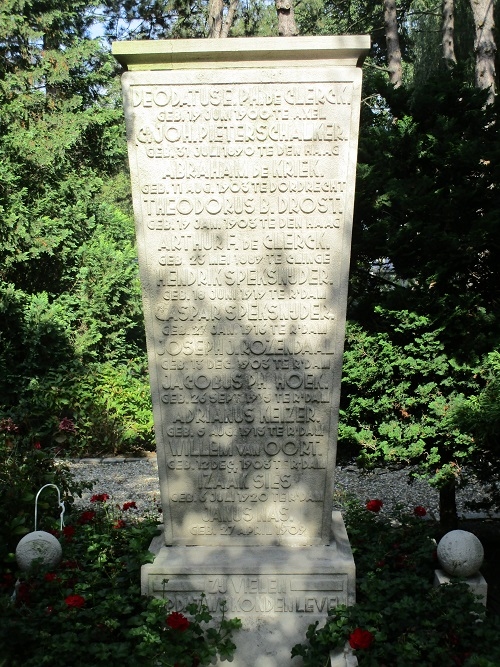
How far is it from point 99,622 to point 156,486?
4.95 metres

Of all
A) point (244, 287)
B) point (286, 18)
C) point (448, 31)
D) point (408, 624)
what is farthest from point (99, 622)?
point (448, 31)

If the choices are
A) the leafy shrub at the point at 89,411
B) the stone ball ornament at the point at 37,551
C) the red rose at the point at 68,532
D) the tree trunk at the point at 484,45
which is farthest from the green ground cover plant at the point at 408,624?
the tree trunk at the point at 484,45

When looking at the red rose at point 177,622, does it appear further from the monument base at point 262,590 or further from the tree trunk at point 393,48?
the tree trunk at point 393,48

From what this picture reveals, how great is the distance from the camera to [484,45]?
10938 millimetres

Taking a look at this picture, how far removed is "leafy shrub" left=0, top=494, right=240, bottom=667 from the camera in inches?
130

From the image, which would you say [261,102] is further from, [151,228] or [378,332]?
[378,332]

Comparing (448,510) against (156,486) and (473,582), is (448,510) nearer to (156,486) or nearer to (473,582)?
(473,582)

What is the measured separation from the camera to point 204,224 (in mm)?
3775

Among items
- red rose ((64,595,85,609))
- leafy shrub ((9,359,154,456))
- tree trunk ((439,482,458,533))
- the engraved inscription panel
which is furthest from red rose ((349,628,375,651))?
leafy shrub ((9,359,154,456))

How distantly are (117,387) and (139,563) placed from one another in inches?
292

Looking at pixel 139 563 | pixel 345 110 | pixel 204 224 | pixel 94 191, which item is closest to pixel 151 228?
pixel 204 224

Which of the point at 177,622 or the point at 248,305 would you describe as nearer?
the point at 177,622

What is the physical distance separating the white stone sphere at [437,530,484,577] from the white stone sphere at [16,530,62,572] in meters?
2.13

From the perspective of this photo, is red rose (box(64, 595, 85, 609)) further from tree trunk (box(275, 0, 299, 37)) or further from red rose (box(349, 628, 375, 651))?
tree trunk (box(275, 0, 299, 37))
